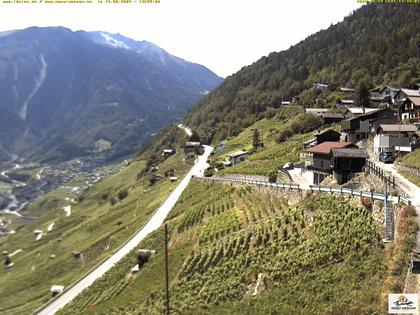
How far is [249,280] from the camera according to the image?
130 feet

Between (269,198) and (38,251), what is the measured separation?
94.8 metres

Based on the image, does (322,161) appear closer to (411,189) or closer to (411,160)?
(411,160)

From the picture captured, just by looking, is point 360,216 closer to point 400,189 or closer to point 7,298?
point 400,189

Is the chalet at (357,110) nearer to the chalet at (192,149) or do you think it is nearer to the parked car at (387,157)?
the parked car at (387,157)

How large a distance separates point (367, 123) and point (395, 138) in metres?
22.0

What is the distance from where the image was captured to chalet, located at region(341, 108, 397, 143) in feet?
310

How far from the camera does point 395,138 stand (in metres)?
75.3

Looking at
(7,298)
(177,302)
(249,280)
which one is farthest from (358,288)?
(7,298)

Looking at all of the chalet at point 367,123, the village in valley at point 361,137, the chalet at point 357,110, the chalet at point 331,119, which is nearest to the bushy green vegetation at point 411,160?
the village in valley at point 361,137

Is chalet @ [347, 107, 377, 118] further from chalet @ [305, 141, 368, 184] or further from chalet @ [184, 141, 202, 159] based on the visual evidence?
chalet @ [184, 141, 202, 159]

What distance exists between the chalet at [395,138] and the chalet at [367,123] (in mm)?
14411

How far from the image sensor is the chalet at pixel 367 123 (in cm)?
9456

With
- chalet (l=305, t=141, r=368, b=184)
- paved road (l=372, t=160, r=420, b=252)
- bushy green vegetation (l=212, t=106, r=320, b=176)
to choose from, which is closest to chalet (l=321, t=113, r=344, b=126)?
bushy green vegetation (l=212, t=106, r=320, b=176)

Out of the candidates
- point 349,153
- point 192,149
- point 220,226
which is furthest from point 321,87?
point 220,226
